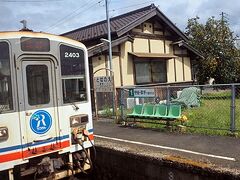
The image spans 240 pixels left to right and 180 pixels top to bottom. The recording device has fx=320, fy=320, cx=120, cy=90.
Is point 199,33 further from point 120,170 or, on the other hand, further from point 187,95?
point 120,170

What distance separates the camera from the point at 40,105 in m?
5.34

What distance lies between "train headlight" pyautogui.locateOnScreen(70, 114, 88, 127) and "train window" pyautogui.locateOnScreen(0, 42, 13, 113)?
119cm

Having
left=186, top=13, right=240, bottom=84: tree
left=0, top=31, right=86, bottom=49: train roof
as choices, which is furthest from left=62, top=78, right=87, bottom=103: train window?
left=186, top=13, right=240, bottom=84: tree

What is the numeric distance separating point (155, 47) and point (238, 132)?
9.97 m

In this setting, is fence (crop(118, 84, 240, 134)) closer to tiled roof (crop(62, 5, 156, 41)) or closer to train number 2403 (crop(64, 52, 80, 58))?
train number 2403 (crop(64, 52, 80, 58))

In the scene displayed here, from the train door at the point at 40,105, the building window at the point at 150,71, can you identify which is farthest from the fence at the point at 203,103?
the train door at the point at 40,105

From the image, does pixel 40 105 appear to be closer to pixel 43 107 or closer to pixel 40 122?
pixel 43 107

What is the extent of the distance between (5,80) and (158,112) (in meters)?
5.63

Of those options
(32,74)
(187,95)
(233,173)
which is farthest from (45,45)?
(187,95)

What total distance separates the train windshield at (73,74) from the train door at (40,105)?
0.25m

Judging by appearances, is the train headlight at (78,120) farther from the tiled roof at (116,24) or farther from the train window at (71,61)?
the tiled roof at (116,24)

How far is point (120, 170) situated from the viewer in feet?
21.2

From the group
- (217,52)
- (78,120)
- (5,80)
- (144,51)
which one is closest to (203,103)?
(144,51)

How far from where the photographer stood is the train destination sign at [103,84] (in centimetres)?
1173
